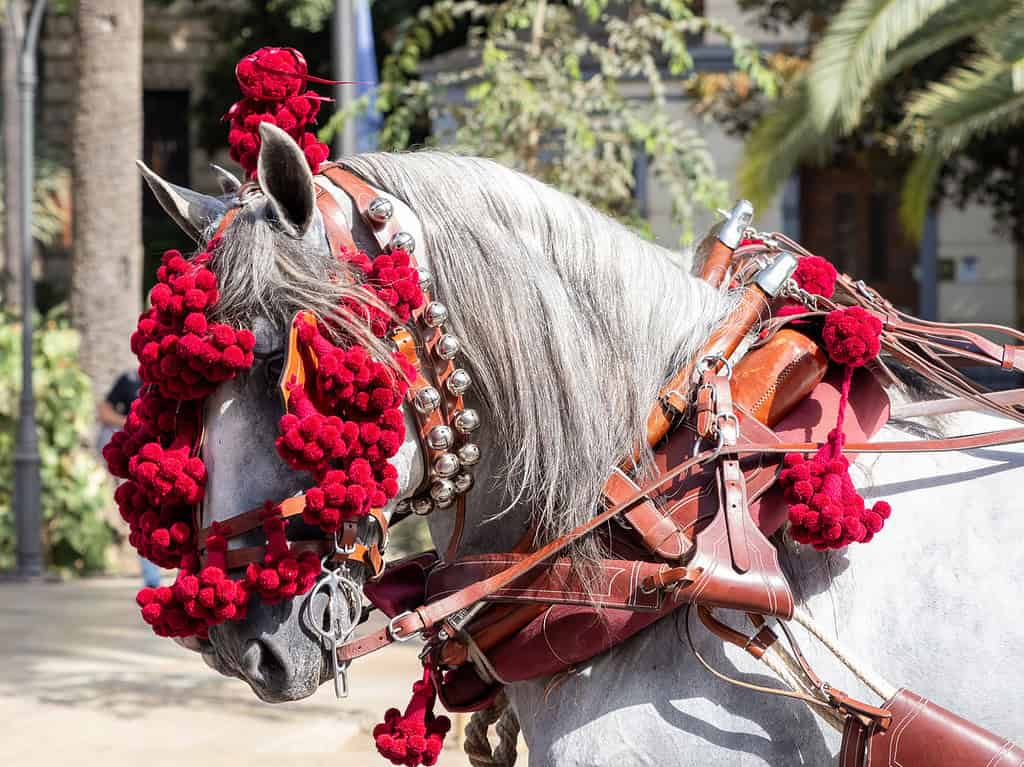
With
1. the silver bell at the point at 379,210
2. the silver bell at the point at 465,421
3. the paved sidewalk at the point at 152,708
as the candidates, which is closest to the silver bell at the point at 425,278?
the silver bell at the point at 379,210

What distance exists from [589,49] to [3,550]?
5.76 metres

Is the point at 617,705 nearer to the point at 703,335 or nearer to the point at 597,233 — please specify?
the point at 703,335

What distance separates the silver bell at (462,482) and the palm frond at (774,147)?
8743 mm

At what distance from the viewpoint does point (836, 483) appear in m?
1.98

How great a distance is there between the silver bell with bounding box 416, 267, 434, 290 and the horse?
2 centimetres

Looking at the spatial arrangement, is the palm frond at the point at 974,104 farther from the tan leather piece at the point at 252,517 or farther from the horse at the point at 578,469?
the tan leather piece at the point at 252,517

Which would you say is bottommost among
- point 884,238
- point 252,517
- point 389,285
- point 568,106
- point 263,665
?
point 263,665

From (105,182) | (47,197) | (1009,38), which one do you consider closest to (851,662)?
(1009,38)

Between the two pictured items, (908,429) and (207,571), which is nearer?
(207,571)

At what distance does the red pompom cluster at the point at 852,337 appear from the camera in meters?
2.10

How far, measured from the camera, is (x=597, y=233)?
7.32 feet

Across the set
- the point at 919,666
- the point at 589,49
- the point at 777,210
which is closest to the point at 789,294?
the point at 919,666

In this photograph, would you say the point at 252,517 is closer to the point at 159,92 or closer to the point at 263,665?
the point at 263,665

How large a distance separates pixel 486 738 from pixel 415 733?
12.6 inches
